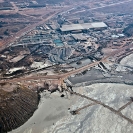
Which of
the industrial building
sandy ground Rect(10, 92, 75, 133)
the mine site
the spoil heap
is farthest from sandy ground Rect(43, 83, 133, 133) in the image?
the industrial building

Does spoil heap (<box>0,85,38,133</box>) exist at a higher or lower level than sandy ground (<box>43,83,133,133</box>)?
higher

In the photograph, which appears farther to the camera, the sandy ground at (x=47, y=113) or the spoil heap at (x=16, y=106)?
the sandy ground at (x=47, y=113)

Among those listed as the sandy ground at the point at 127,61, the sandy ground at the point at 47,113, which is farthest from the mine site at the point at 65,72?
the sandy ground at the point at 127,61

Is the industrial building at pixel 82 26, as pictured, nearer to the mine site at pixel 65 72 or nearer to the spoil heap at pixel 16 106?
the mine site at pixel 65 72

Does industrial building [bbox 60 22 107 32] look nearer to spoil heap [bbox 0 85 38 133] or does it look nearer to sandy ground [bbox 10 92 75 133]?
sandy ground [bbox 10 92 75 133]

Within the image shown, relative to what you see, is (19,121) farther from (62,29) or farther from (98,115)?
(62,29)

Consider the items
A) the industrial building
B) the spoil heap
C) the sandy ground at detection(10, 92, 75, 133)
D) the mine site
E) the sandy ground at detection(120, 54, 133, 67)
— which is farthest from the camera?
the industrial building

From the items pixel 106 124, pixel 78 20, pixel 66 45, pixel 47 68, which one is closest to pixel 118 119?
pixel 106 124

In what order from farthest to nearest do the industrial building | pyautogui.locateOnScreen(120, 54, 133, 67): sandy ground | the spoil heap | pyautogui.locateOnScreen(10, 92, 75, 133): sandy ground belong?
the industrial building → pyautogui.locateOnScreen(120, 54, 133, 67): sandy ground → pyautogui.locateOnScreen(10, 92, 75, 133): sandy ground → the spoil heap
